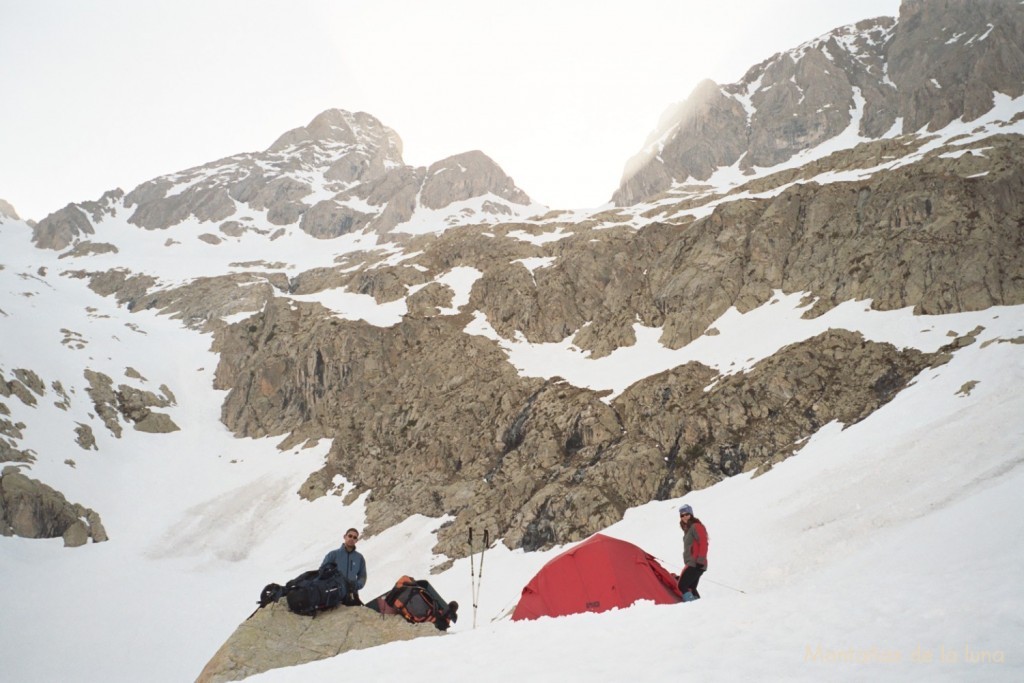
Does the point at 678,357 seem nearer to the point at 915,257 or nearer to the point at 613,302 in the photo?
the point at 613,302

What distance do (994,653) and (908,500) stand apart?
42.0 ft

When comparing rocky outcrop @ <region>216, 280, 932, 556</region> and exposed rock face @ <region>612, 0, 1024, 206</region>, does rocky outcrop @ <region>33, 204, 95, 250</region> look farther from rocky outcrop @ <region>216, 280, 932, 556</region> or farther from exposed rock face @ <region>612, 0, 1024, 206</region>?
exposed rock face @ <region>612, 0, 1024, 206</region>

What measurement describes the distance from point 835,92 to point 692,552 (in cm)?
14044

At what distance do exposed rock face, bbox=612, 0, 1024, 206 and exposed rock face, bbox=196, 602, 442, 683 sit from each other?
9745cm

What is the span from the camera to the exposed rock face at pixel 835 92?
87269 mm

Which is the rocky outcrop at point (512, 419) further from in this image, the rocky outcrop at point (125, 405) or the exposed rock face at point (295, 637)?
the exposed rock face at point (295, 637)

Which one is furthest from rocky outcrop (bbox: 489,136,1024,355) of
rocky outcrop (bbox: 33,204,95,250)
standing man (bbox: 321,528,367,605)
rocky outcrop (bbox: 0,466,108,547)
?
rocky outcrop (bbox: 33,204,95,250)

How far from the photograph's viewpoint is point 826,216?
49562 mm

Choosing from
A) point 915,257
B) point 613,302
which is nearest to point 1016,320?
point 915,257

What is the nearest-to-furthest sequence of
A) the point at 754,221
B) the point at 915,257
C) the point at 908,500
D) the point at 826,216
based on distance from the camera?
the point at 908,500 < the point at 915,257 < the point at 826,216 < the point at 754,221

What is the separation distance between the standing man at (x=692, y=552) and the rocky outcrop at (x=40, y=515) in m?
49.2

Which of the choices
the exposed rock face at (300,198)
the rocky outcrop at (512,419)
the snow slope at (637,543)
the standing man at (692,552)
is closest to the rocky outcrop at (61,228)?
the exposed rock face at (300,198)

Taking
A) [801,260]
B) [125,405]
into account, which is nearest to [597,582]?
[801,260]

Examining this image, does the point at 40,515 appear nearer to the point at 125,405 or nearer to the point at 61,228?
the point at 125,405
